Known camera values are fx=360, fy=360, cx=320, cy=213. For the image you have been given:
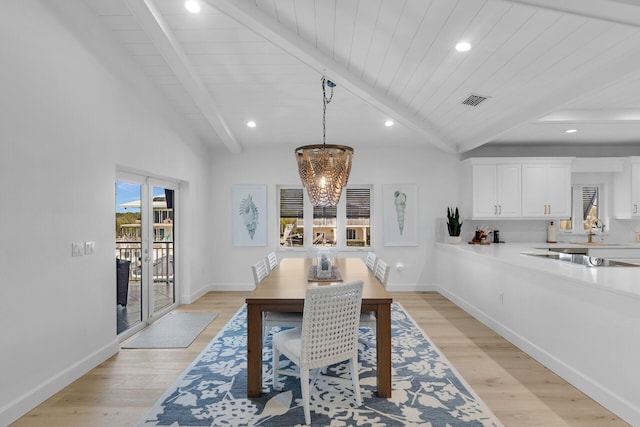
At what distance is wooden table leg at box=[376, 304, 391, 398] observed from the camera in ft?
8.45

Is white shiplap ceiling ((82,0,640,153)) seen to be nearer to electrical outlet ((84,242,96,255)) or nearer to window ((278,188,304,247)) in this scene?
window ((278,188,304,247))

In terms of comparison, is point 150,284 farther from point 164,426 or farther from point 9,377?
point 164,426

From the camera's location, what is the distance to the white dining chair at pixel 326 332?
89.7 inches

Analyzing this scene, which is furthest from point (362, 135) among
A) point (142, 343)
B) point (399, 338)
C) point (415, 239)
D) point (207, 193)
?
point (142, 343)

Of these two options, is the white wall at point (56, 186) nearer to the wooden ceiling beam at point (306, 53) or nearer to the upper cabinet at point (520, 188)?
the wooden ceiling beam at point (306, 53)

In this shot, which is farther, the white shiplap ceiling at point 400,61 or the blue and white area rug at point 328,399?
the white shiplap ceiling at point 400,61

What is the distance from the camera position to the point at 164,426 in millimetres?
2221

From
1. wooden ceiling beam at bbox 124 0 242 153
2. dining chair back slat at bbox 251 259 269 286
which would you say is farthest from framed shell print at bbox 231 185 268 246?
dining chair back slat at bbox 251 259 269 286

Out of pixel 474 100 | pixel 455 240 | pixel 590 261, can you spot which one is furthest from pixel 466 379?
pixel 455 240

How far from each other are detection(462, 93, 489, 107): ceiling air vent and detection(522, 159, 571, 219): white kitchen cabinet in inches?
83.4

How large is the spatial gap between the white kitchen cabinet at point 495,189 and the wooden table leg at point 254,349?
4088 millimetres

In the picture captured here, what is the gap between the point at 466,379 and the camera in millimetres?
2834

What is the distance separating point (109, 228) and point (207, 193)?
2.56 meters

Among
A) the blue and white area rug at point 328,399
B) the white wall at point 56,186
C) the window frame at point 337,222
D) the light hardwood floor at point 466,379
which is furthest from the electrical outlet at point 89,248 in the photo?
the window frame at point 337,222
